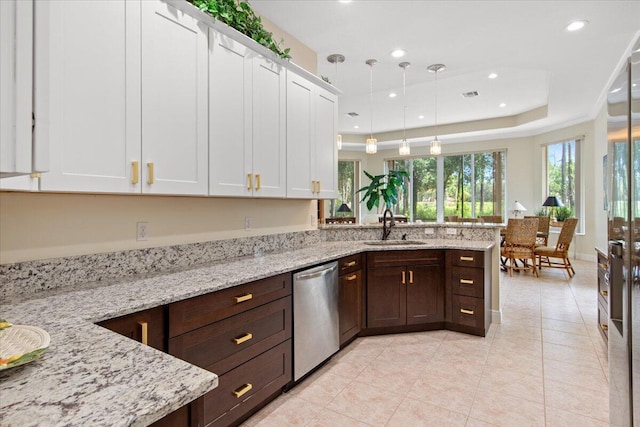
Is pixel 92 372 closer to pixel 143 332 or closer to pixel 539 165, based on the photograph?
pixel 143 332

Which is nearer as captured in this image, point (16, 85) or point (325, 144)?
point (16, 85)

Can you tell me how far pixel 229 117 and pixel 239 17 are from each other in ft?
2.30

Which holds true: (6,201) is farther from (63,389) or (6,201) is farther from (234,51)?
(234,51)

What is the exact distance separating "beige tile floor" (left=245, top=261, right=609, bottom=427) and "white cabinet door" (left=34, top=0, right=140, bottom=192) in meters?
1.62

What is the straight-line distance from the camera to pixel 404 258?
10.9ft

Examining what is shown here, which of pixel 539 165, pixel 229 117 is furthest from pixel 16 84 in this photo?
pixel 539 165

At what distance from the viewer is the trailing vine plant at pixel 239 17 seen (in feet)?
6.69

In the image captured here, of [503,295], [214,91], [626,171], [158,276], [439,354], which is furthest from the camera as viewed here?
[503,295]

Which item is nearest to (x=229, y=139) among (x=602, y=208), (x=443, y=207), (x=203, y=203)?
(x=203, y=203)

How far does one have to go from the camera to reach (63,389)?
2.50 ft

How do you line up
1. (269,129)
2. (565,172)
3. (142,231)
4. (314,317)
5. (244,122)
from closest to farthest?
(142,231) → (244,122) → (314,317) → (269,129) → (565,172)

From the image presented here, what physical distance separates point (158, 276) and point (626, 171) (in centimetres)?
223

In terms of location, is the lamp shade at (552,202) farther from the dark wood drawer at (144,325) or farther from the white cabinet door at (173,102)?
the dark wood drawer at (144,325)

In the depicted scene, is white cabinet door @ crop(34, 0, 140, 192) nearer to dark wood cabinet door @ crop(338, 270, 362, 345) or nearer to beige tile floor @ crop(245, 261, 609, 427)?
beige tile floor @ crop(245, 261, 609, 427)
